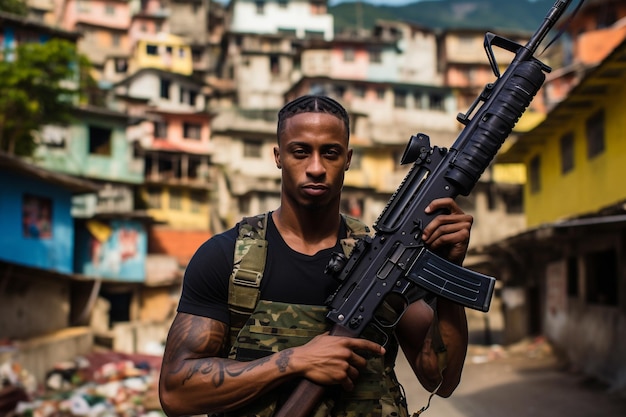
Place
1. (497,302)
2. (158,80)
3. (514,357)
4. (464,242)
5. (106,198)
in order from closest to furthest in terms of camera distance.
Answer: (464,242) < (514,357) < (106,198) < (497,302) < (158,80)

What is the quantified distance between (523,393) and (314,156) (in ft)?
41.4

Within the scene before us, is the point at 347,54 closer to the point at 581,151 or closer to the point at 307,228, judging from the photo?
the point at 581,151

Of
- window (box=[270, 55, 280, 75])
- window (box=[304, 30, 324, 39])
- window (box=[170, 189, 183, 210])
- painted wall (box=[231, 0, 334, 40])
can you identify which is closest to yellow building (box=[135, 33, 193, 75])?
painted wall (box=[231, 0, 334, 40])

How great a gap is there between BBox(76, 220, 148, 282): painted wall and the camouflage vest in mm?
28036

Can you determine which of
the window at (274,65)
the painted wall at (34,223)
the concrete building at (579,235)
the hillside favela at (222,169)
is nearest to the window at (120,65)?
the hillside favela at (222,169)

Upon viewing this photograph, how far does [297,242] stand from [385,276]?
0.42 meters

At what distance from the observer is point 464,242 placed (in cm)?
281

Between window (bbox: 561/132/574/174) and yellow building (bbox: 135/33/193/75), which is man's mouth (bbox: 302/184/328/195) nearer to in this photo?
window (bbox: 561/132/574/174)

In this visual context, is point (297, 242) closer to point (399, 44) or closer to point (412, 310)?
point (412, 310)

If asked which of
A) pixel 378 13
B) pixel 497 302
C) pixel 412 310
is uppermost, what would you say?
pixel 378 13

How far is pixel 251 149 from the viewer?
42.2 m

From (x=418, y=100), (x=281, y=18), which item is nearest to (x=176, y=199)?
(x=418, y=100)

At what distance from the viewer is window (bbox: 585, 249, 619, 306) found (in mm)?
15688

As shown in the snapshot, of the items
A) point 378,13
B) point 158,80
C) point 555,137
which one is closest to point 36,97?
point 555,137
